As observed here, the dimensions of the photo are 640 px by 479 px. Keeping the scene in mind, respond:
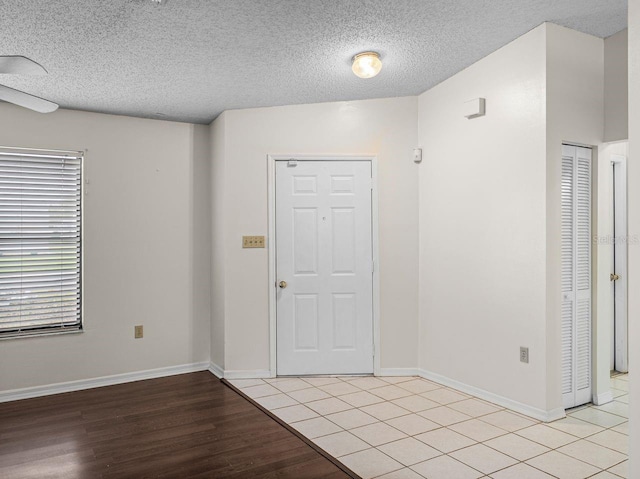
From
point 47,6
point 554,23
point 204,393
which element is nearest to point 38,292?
point 204,393

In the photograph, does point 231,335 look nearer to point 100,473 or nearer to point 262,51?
point 100,473

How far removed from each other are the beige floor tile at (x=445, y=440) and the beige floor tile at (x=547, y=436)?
0.38m

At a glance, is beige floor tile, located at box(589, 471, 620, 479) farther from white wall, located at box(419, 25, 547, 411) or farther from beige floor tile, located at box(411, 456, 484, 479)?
white wall, located at box(419, 25, 547, 411)

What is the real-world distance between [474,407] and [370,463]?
120 cm

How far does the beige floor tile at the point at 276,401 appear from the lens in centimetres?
369

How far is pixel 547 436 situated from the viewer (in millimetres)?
3023

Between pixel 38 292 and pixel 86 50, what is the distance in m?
2.17

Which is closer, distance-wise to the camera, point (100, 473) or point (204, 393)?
point (100, 473)

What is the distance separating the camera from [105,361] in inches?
172

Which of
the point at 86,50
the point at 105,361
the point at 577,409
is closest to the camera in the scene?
the point at 86,50

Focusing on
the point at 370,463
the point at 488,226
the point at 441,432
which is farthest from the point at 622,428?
the point at 370,463

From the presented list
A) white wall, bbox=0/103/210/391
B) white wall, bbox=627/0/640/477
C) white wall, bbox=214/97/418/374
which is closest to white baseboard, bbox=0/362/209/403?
white wall, bbox=0/103/210/391

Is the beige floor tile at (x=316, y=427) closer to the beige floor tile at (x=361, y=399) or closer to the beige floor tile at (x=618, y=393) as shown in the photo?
the beige floor tile at (x=361, y=399)

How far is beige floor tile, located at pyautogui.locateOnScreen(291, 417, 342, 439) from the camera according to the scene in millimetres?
3152
